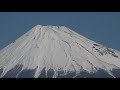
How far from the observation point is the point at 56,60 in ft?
95.3

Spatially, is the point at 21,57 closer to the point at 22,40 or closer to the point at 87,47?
the point at 22,40
